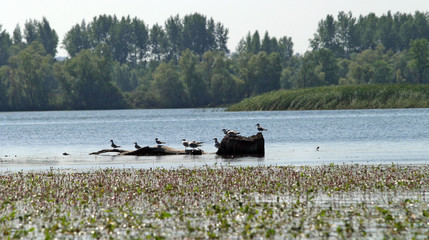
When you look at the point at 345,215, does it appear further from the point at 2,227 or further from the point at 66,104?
the point at 66,104

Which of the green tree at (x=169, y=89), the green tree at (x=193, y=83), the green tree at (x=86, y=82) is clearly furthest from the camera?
the green tree at (x=169, y=89)

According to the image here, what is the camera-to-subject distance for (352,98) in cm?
9912

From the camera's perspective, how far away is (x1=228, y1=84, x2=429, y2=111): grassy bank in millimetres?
97875

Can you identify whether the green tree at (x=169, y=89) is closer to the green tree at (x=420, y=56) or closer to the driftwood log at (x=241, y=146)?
the green tree at (x=420, y=56)

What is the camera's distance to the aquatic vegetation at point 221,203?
55.2ft

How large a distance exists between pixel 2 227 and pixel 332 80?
531 ft

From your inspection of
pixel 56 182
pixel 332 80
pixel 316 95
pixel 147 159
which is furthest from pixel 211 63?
pixel 56 182

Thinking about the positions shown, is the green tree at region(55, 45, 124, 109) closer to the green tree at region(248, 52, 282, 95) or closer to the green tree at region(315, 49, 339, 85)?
the green tree at region(248, 52, 282, 95)

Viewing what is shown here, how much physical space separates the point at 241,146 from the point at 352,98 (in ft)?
209

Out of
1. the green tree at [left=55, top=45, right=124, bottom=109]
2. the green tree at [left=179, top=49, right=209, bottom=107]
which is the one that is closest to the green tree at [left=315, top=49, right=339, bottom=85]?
the green tree at [left=179, top=49, right=209, bottom=107]

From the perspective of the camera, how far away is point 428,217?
698 inches

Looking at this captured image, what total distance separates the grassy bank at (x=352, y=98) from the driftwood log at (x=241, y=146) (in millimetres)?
62875

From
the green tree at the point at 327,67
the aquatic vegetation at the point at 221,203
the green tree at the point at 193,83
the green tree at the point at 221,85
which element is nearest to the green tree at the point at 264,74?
the green tree at the point at 221,85

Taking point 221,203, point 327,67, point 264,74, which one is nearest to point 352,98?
point 264,74
